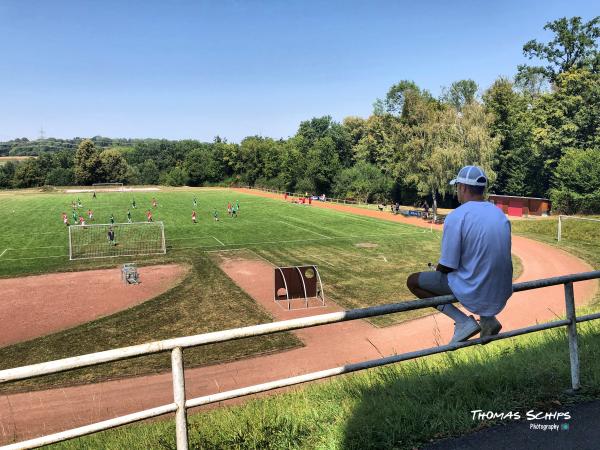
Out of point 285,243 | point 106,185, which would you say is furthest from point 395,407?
point 106,185

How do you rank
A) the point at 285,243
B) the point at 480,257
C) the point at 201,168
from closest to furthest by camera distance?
the point at 480,257 < the point at 285,243 < the point at 201,168

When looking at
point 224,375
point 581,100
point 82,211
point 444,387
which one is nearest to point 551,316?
point 224,375

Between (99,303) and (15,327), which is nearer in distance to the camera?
(15,327)

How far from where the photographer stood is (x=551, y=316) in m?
18.4

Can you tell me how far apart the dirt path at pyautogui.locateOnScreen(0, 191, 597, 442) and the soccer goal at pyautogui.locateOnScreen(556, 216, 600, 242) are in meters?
14.4

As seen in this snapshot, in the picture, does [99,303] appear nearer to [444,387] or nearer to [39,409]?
[39,409]

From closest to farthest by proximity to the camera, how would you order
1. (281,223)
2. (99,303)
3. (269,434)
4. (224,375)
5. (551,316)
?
(269,434)
(224,375)
(551,316)
(99,303)
(281,223)

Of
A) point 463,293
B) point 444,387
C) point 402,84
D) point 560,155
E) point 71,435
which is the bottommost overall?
point 444,387

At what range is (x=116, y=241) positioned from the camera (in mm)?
38500

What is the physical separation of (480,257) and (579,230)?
39.6 metres

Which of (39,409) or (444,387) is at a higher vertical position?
(444,387)

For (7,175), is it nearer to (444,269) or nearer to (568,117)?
(568,117)

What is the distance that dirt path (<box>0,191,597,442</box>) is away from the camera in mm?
12062

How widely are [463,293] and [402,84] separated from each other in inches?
3184
